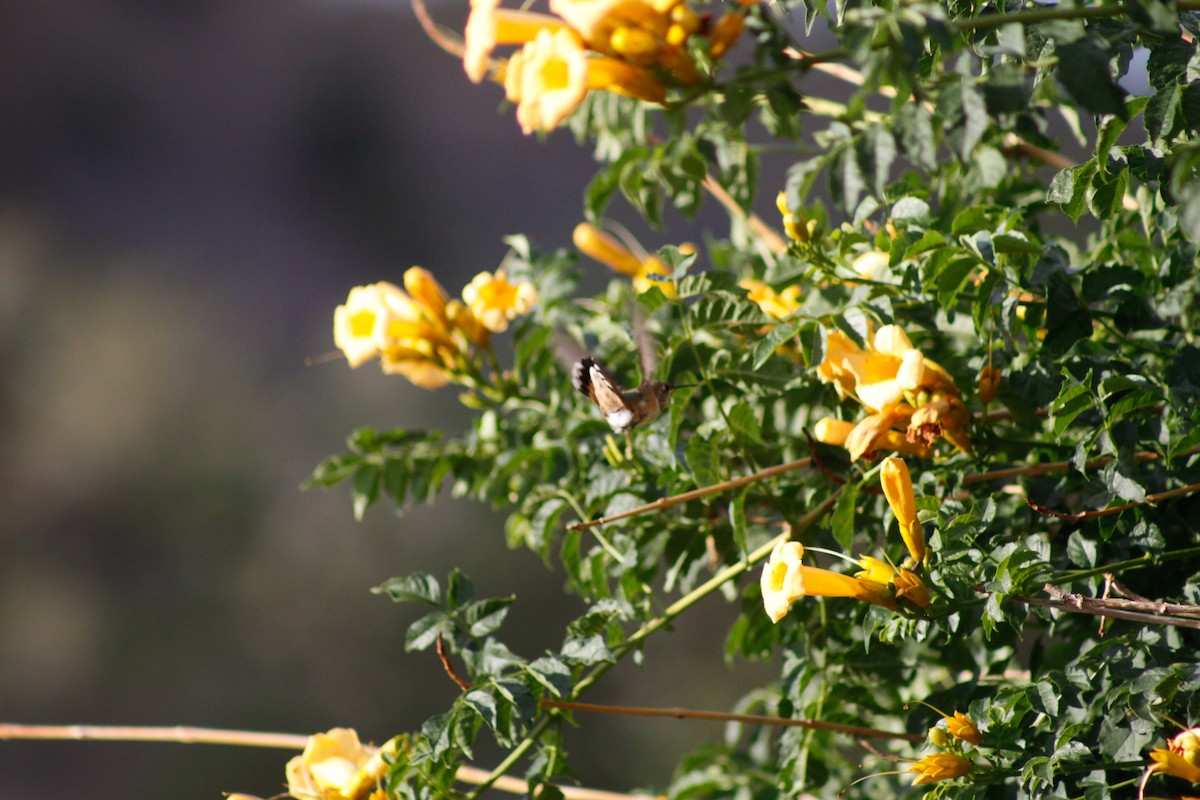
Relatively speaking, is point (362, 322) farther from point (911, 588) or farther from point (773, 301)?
point (911, 588)

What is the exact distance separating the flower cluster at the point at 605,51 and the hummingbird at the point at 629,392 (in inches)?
17.2

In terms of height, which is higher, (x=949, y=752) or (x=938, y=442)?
(x=938, y=442)

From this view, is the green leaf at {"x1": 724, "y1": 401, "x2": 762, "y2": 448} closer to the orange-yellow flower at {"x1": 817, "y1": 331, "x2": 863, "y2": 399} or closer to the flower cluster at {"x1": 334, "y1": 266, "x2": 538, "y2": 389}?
the orange-yellow flower at {"x1": 817, "y1": 331, "x2": 863, "y2": 399}

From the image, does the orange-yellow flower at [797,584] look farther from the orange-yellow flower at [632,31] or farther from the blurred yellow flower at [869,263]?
the orange-yellow flower at [632,31]

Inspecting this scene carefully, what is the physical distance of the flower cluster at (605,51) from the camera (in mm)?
783

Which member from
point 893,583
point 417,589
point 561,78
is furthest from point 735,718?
point 561,78

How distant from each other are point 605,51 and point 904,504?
0.51 meters

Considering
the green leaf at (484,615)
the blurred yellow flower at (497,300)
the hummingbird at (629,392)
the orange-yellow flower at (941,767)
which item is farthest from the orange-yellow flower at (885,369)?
the blurred yellow flower at (497,300)

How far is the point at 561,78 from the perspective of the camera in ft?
2.75

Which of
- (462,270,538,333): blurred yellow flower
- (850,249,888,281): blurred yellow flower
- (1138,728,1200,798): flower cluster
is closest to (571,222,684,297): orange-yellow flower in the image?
(462,270,538,333): blurred yellow flower

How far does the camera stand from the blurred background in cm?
464

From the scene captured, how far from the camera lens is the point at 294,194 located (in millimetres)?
5723

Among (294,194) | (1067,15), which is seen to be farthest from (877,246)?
(294,194)

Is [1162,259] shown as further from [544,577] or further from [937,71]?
[544,577]
